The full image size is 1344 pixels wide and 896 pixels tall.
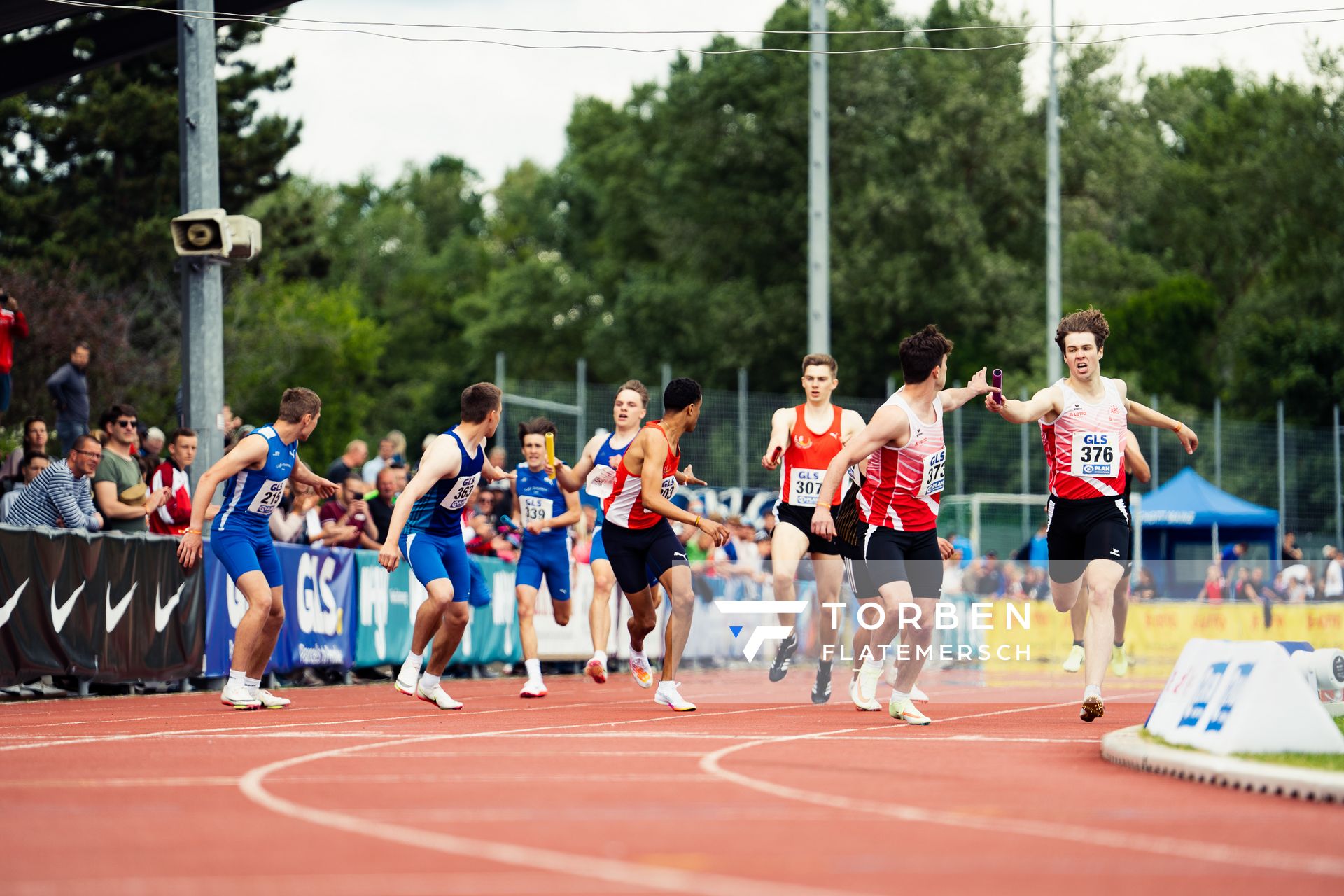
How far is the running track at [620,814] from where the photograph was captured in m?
5.57

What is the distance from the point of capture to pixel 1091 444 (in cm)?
1253

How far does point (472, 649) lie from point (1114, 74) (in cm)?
6173

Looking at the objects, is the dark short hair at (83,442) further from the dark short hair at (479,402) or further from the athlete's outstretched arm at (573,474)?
the dark short hair at (479,402)

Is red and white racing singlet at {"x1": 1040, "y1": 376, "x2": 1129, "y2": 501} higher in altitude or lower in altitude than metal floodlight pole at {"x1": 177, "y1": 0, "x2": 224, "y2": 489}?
lower

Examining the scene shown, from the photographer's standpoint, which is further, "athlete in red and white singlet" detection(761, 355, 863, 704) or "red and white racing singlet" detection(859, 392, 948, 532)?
"athlete in red and white singlet" detection(761, 355, 863, 704)

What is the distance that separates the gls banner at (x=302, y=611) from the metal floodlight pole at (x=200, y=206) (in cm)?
142

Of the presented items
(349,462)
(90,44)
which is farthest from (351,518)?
(90,44)

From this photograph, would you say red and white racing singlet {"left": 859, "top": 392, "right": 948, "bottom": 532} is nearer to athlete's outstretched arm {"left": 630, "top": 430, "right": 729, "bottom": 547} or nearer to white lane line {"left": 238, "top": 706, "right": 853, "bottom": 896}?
athlete's outstretched arm {"left": 630, "top": 430, "right": 729, "bottom": 547}

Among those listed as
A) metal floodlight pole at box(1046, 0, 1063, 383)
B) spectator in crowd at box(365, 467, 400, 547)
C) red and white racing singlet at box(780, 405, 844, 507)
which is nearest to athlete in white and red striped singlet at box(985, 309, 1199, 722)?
red and white racing singlet at box(780, 405, 844, 507)

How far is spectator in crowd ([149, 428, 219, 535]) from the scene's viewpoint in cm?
1756

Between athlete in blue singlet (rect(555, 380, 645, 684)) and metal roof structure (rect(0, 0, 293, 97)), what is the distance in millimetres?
8188

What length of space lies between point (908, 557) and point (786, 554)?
2379mm

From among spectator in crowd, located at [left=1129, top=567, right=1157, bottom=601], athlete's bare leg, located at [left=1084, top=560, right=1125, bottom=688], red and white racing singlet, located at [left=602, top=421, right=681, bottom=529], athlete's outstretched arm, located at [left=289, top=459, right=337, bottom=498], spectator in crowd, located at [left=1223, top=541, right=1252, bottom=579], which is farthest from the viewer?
spectator in crowd, located at [left=1223, top=541, right=1252, bottom=579]

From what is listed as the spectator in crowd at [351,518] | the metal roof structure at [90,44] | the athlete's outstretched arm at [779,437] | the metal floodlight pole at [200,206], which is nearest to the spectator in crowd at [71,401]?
the metal floodlight pole at [200,206]
